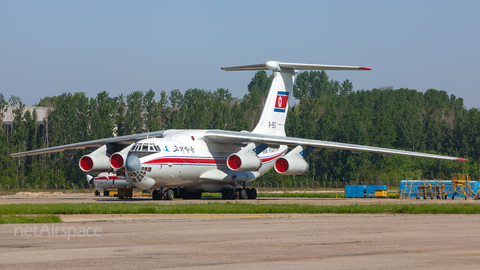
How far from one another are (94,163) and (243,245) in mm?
21827

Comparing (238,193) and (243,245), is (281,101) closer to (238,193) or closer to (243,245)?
(238,193)

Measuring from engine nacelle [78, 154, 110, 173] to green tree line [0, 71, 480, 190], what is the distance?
3243cm

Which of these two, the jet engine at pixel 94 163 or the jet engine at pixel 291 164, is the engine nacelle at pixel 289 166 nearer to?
the jet engine at pixel 291 164

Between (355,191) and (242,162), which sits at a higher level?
(242,162)

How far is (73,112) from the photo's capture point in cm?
7112

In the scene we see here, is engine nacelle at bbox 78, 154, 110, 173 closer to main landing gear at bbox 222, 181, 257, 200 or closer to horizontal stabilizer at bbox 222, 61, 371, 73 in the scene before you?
main landing gear at bbox 222, 181, 257, 200

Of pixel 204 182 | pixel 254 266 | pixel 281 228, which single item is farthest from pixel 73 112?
pixel 254 266

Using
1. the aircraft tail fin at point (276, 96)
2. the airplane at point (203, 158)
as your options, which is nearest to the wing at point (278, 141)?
the airplane at point (203, 158)

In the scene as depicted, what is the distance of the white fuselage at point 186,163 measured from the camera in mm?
27828

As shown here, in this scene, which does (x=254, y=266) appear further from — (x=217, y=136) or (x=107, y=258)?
(x=217, y=136)

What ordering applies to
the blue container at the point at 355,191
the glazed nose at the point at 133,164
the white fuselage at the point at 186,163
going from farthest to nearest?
the blue container at the point at 355,191 → the white fuselage at the point at 186,163 → the glazed nose at the point at 133,164

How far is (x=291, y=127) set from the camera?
8462 centimetres

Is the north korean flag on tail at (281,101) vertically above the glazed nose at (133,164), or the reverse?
the north korean flag on tail at (281,101)

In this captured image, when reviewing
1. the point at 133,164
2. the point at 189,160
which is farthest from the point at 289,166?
the point at 133,164
